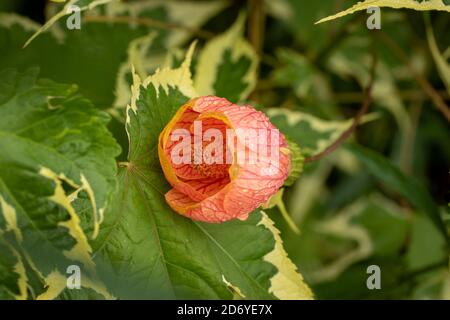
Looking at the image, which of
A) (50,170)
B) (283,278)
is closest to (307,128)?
(283,278)

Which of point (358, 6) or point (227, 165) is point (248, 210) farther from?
point (358, 6)

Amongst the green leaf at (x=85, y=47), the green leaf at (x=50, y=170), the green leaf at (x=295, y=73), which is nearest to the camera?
the green leaf at (x=50, y=170)

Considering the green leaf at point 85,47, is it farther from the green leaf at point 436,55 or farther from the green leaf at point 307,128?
the green leaf at point 436,55

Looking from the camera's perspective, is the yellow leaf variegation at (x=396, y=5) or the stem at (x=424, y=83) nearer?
the yellow leaf variegation at (x=396, y=5)

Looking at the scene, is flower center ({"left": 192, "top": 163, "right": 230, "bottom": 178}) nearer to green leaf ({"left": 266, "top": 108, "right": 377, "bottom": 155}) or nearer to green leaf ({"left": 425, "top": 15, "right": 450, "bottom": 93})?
green leaf ({"left": 266, "top": 108, "right": 377, "bottom": 155})

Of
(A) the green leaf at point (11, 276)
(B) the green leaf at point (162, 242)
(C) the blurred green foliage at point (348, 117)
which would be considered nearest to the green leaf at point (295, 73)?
(C) the blurred green foliage at point (348, 117)

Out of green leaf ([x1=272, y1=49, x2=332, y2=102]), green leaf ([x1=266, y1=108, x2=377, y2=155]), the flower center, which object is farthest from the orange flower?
green leaf ([x1=272, y1=49, x2=332, y2=102])
